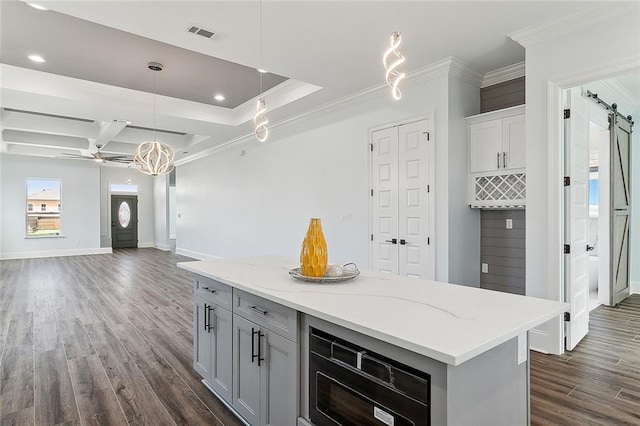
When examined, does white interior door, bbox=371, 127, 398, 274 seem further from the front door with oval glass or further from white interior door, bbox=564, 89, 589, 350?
the front door with oval glass

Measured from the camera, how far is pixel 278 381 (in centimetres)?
188

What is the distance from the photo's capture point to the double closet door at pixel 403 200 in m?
4.09

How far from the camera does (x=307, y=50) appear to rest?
357 centimetres

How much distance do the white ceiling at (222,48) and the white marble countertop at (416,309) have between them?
7.09 feet

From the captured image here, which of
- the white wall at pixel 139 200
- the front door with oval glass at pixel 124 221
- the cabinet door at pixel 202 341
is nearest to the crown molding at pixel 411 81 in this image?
the cabinet door at pixel 202 341

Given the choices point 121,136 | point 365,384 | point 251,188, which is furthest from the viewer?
point 121,136

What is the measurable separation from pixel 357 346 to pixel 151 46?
408cm

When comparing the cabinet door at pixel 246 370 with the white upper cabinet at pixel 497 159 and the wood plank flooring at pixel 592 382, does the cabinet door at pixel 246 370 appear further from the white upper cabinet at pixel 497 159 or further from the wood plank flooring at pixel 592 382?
the white upper cabinet at pixel 497 159

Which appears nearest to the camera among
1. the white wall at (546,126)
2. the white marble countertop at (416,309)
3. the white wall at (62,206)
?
the white marble countertop at (416,309)

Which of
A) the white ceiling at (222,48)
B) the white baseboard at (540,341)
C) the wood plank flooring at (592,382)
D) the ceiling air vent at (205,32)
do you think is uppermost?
the white ceiling at (222,48)

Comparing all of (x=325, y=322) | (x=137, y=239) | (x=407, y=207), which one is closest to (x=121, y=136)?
(x=137, y=239)

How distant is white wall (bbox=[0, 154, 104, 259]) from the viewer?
10289 mm

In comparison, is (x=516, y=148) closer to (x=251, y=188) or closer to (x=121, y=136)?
(x=251, y=188)

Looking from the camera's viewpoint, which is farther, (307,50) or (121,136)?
(121,136)
